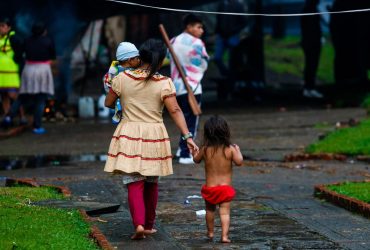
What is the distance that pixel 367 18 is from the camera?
82.7 ft

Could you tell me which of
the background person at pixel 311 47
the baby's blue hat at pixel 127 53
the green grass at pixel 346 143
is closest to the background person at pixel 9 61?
the green grass at pixel 346 143

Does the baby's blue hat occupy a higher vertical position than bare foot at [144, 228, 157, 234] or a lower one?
higher

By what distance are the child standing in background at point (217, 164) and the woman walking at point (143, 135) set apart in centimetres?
17

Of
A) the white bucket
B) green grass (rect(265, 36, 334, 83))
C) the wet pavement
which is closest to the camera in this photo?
the wet pavement

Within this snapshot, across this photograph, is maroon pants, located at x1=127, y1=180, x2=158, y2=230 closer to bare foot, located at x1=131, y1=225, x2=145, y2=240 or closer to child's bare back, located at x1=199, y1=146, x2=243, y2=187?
bare foot, located at x1=131, y1=225, x2=145, y2=240

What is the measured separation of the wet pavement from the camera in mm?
9391

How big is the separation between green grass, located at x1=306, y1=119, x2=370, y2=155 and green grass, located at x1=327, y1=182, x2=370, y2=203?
3.34 m

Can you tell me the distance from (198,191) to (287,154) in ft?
13.3

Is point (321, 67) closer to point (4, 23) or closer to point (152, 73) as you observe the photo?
point (4, 23)

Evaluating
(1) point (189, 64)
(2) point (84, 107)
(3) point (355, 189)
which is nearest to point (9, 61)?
(2) point (84, 107)

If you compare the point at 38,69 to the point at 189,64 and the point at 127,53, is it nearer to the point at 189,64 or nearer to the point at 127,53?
the point at 189,64

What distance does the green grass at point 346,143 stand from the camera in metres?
15.6

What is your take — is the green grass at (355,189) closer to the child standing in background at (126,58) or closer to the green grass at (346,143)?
the child standing in background at (126,58)

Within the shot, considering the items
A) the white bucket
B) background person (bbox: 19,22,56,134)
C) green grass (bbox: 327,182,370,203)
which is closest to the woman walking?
green grass (bbox: 327,182,370,203)
